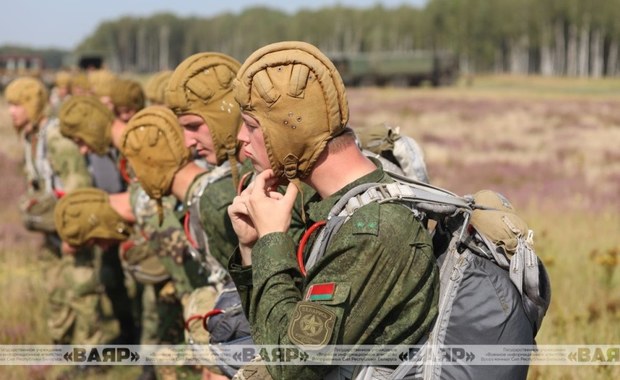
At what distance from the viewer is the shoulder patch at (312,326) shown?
2.38 metres

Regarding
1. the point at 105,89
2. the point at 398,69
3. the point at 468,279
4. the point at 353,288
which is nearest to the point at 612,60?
the point at 398,69

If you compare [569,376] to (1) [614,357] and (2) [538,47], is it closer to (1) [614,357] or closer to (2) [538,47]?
(1) [614,357]

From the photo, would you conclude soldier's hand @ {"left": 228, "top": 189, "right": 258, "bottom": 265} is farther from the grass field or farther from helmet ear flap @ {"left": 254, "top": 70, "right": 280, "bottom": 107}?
the grass field

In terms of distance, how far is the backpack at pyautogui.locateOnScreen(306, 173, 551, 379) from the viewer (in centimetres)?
257

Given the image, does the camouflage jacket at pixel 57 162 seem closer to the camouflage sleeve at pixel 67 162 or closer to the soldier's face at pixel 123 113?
the camouflage sleeve at pixel 67 162

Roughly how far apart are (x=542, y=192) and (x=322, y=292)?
12.9 m

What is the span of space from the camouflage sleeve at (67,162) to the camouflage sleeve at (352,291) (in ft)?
16.6

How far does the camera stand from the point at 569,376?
17.7ft

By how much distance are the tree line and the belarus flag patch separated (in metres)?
70.2

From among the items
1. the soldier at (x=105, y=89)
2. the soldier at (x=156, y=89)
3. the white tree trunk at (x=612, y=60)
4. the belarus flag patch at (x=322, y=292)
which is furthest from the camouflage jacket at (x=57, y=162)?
the white tree trunk at (x=612, y=60)

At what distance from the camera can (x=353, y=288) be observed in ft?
7.92

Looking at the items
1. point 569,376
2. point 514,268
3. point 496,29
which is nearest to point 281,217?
point 514,268

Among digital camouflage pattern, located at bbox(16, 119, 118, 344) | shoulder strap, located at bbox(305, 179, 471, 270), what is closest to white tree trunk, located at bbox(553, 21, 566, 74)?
digital camouflage pattern, located at bbox(16, 119, 118, 344)

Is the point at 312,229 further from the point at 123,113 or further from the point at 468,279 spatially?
the point at 123,113
